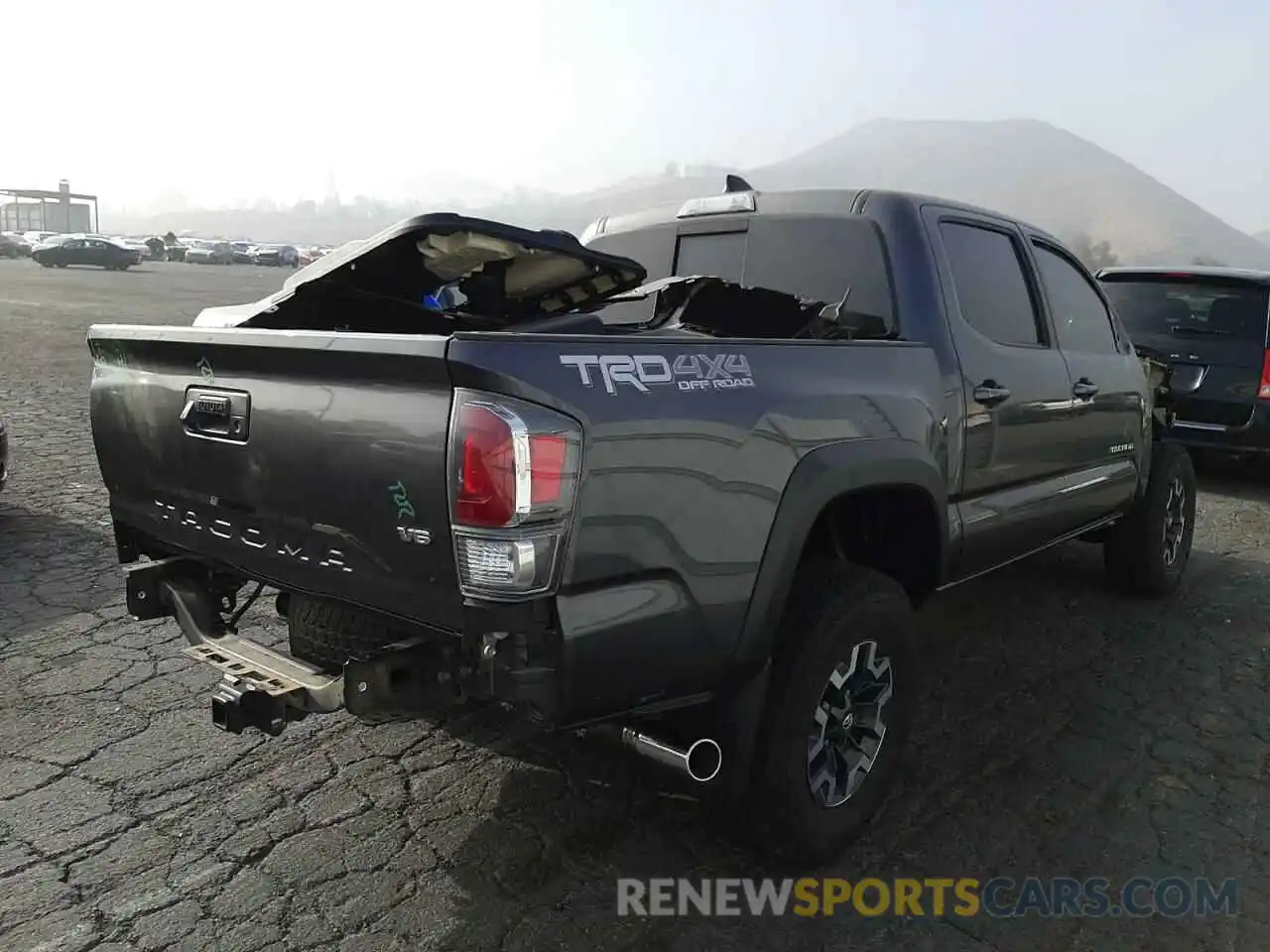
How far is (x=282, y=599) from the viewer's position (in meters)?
3.20

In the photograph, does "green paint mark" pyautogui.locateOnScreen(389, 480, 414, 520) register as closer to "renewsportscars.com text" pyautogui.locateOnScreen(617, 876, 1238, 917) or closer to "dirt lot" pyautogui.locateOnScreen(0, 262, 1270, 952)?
"dirt lot" pyautogui.locateOnScreen(0, 262, 1270, 952)

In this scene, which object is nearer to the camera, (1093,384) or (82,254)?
(1093,384)

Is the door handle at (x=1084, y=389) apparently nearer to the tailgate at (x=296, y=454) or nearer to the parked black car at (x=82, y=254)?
the tailgate at (x=296, y=454)

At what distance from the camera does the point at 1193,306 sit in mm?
8383

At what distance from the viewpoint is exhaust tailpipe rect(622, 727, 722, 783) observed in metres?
2.56

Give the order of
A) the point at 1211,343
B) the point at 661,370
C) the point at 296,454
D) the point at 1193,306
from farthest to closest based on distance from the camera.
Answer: the point at 1193,306 < the point at 1211,343 < the point at 296,454 < the point at 661,370

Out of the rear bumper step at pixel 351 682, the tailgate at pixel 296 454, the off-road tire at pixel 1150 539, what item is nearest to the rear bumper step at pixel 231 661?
the rear bumper step at pixel 351 682

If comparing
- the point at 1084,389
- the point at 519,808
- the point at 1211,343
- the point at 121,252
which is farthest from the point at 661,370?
the point at 121,252

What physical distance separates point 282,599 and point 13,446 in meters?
6.29

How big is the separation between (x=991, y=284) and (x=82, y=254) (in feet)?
161

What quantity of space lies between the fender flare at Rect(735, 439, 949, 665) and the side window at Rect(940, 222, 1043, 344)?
0.99m

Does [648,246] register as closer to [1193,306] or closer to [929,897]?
[929,897]

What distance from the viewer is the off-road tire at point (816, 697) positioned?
274 cm

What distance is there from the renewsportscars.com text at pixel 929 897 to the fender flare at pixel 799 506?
0.72 meters
